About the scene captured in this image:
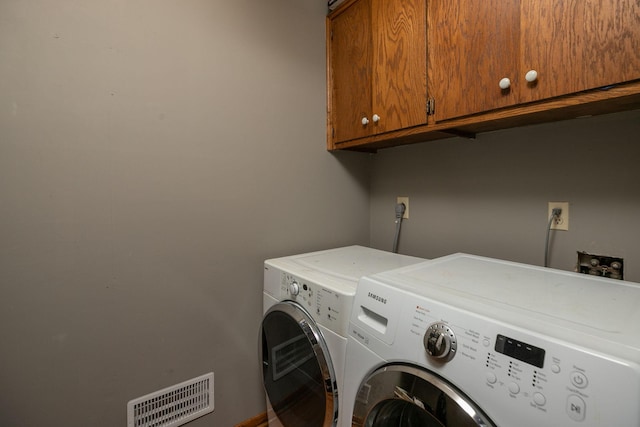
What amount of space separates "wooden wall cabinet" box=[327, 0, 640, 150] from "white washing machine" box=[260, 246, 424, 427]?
25.9 inches

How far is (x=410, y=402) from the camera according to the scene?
64 cm

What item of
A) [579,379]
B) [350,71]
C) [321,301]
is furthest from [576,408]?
[350,71]

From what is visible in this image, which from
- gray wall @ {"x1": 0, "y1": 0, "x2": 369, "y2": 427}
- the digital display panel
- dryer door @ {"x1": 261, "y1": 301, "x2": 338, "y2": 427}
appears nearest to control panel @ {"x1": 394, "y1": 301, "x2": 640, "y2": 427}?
the digital display panel

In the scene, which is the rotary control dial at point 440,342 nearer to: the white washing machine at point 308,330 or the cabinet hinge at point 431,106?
the white washing machine at point 308,330

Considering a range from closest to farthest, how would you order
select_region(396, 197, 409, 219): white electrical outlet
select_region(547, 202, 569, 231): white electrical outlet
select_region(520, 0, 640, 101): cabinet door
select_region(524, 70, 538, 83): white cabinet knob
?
select_region(520, 0, 640, 101): cabinet door, select_region(524, 70, 538, 83): white cabinet knob, select_region(547, 202, 569, 231): white electrical outlet, select_region(396, 197, 409, 219): white electrical outlet

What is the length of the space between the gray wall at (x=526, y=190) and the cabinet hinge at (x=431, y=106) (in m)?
0.37

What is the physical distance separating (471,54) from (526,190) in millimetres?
606

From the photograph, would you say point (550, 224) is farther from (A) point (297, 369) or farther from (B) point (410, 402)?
(A) point (297, 369)

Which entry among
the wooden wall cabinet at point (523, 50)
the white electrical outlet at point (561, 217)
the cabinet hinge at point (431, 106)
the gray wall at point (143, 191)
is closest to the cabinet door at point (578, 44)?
the wooden wall cabinet at point (523, 50)

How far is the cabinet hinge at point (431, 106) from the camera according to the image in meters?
1.12

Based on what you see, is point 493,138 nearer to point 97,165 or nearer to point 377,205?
point 377,205

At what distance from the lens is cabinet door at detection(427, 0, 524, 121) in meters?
0.90

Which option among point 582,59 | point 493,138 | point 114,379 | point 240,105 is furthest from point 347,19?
point 114,379

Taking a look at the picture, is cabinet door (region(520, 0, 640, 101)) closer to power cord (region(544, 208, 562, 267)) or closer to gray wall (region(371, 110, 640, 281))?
gray wall (region(371, 110, 640, 281))
